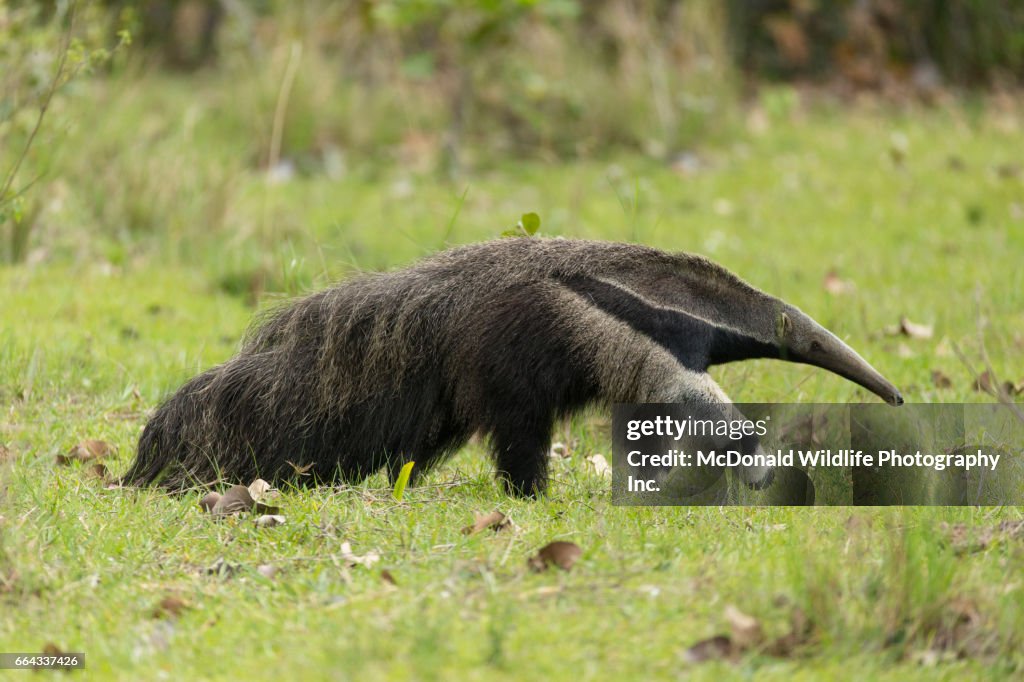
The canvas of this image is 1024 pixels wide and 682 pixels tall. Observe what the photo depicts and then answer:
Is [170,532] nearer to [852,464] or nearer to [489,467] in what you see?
[489,467]

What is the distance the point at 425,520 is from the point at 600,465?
117 cm

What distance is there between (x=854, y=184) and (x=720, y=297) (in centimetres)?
709

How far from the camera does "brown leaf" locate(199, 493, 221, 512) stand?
14.5ft

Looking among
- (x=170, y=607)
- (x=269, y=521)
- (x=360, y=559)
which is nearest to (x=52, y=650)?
(x=170, y=607)

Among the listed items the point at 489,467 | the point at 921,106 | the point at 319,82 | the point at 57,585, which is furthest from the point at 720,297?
the point at 921,106

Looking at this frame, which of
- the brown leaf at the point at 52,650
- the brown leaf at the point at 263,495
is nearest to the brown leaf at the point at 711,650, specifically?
Answer: the brown leaf at the point at 52,650

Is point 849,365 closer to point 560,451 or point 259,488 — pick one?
point 560,451

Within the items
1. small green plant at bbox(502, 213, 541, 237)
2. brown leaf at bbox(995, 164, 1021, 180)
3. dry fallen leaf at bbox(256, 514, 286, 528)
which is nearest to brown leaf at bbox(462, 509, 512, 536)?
dry fallen leaf at bbox(256, 514, 286, 528)

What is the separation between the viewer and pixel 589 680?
3021 mm

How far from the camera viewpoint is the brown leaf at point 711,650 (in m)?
3.12

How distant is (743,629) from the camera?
318 cm

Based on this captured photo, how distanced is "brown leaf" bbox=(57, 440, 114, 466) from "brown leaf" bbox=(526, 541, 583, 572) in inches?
86.5

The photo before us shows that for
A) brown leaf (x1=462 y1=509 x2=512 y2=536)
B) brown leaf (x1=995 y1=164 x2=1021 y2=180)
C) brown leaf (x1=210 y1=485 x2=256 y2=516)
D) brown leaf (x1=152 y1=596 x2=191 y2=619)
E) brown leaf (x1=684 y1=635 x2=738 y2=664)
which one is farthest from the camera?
brown leaf (x1=995 y1=164 x2=1021 y2=180)

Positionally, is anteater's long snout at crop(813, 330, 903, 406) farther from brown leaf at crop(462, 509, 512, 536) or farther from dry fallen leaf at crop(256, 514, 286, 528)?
dry fallen leaf at crop(256, 514, 286, 528)
